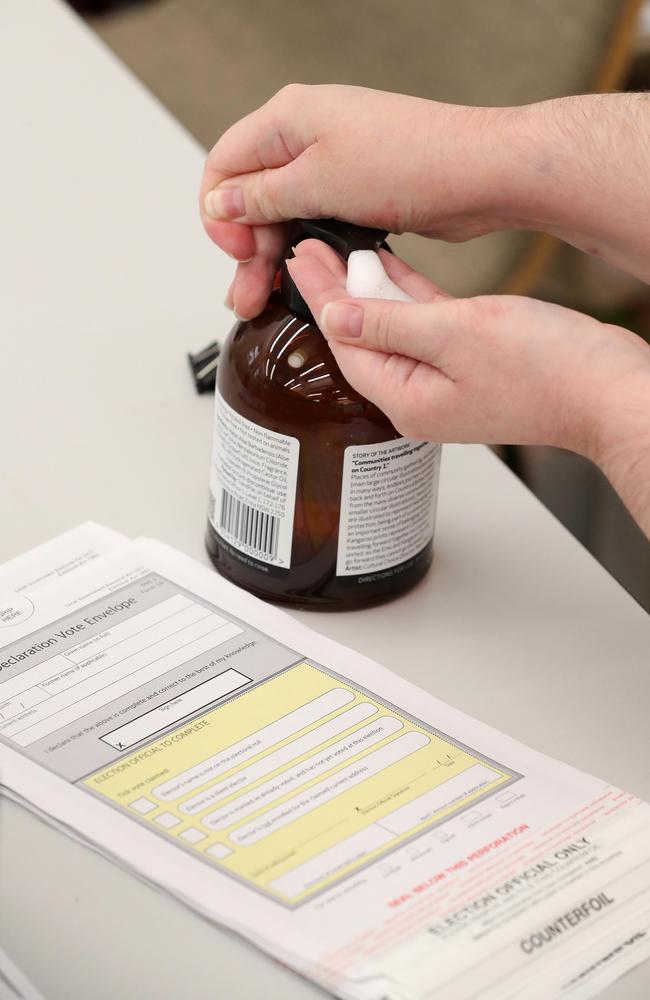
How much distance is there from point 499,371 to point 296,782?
228mm

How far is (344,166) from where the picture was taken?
0.74m

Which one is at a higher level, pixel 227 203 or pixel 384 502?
pixel 227 203

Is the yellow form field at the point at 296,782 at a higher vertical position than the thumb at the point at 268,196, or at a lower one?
lower

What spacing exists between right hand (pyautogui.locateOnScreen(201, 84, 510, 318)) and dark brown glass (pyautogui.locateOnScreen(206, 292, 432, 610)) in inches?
2.6

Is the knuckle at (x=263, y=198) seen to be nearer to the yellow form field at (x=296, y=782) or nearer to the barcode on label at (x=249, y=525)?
the barcode on label at (x=249, y=525)

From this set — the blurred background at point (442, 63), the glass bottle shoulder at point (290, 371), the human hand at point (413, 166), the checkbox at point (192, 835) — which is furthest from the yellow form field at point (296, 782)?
the blurred background at point (442, 63)

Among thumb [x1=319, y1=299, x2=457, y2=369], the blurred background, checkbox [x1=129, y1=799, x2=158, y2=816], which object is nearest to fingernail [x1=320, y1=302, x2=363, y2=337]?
thumb [x1=319, y1=299, x2=457, y2=369]

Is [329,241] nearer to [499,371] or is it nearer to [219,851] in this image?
[499,371]

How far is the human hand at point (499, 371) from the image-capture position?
2.02 feet

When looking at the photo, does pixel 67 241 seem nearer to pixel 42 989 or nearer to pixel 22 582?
pixel 22 582

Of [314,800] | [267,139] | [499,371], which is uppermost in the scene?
[267,139]

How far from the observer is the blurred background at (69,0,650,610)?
1.37 metres

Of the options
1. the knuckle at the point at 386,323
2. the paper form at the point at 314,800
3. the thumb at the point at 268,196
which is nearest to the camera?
the paper form at the point at 314,800

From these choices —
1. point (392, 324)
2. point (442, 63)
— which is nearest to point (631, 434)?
point (392, 324)
